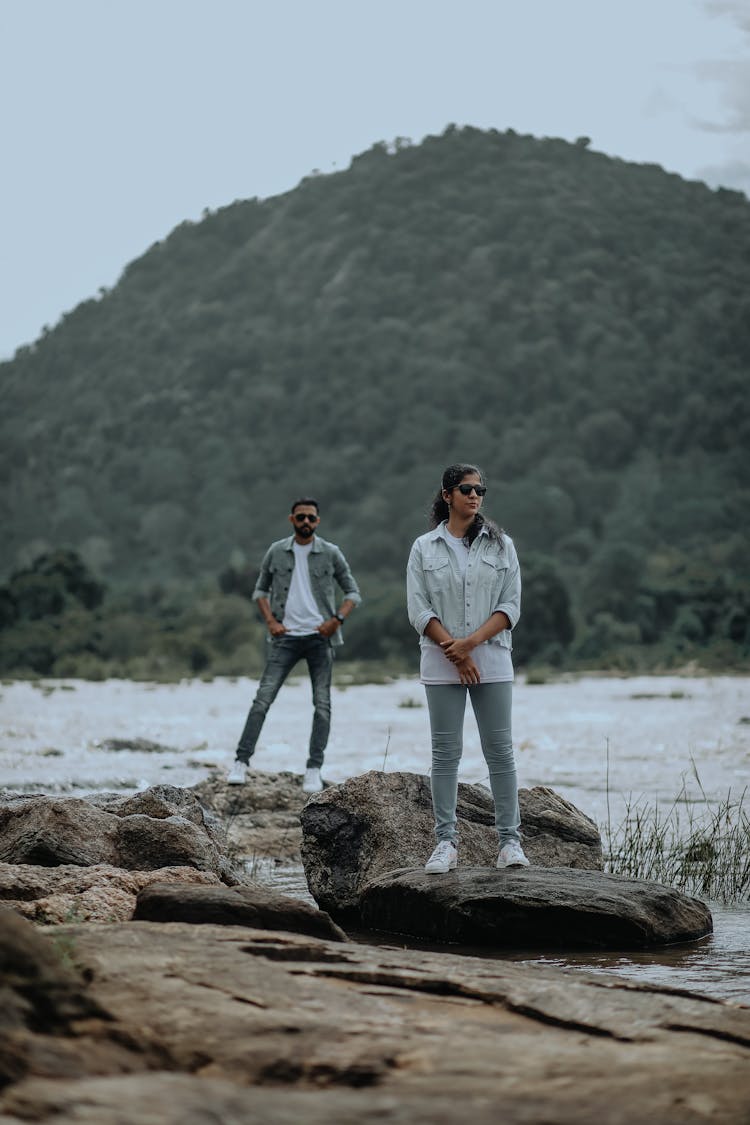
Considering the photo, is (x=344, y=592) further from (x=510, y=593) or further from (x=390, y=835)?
(x=510, y=593)

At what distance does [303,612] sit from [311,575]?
286 millimetres

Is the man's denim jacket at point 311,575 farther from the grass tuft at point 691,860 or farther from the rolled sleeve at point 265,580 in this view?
the grass tuft at point 691,860

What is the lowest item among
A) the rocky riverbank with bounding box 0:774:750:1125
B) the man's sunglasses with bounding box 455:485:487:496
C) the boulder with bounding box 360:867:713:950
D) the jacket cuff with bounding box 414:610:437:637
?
the boulder with bounding box 360:867:713:950

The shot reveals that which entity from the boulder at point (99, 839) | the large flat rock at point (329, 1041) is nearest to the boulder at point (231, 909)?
the large flat rock at point (329, 1041)

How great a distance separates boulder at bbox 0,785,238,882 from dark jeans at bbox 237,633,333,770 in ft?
12.7

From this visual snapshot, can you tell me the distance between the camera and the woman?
7.18 metres

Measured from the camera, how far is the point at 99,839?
730 cm

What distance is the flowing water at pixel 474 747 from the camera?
6938 mm

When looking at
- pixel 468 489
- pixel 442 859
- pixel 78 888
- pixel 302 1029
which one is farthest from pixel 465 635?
pixel 302 1029

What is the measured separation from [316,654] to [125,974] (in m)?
7.61

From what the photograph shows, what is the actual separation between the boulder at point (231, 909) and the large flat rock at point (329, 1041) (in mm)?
759

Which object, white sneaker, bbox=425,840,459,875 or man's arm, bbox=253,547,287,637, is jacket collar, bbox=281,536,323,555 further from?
white sneaker, bbox=425,840,459,875

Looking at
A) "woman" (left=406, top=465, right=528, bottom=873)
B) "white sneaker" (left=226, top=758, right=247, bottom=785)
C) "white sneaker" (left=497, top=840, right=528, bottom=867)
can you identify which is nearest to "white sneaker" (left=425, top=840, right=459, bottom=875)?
"woman" (left=406, top=465, right=528, bottom=873)

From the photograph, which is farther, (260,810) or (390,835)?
(260,810)
